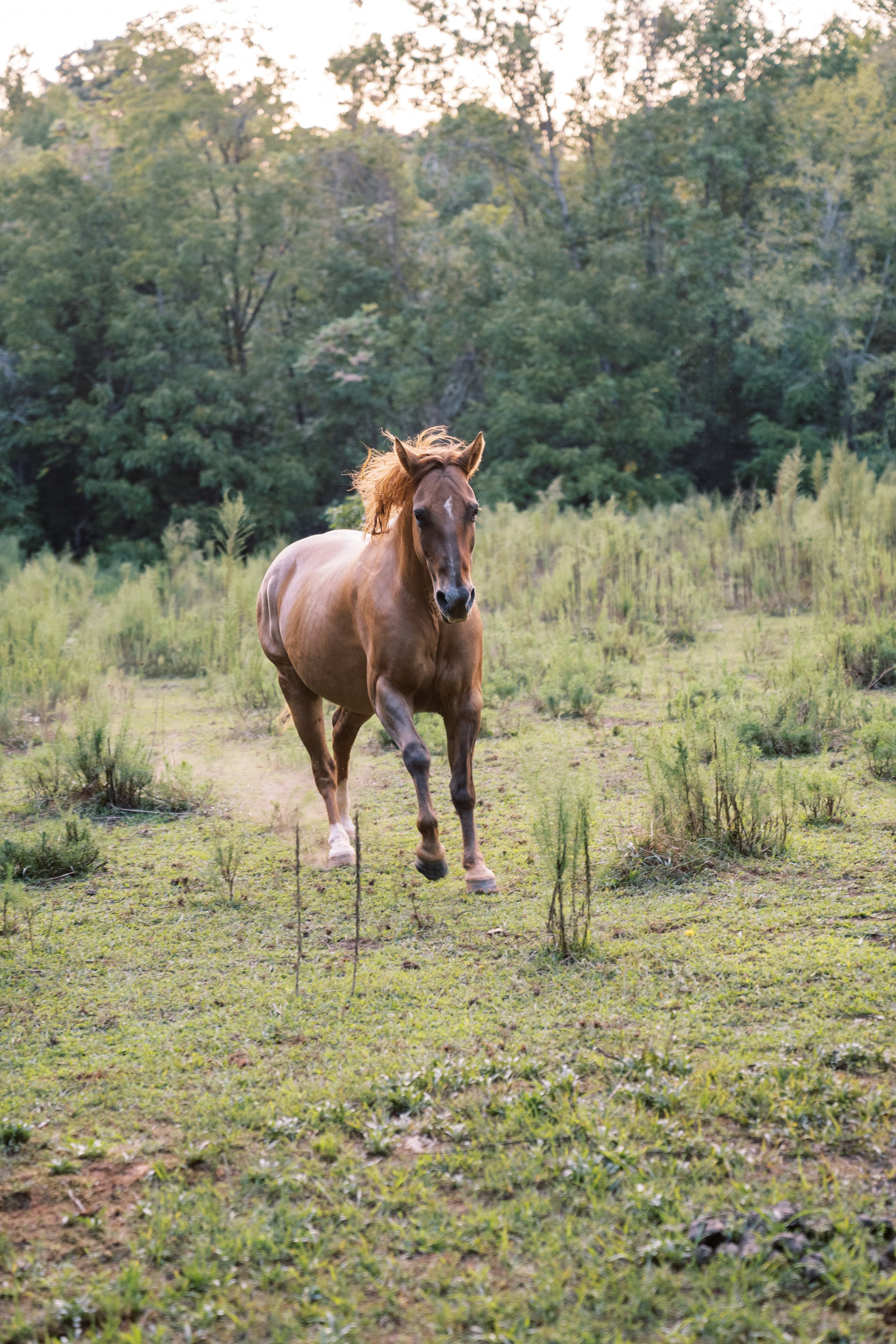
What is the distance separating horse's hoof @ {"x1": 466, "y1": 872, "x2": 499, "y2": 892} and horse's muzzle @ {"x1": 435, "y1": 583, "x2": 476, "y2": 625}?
1188mm

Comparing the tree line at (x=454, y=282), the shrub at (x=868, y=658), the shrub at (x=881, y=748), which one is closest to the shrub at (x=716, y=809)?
the shrub at (x=881, y=748)

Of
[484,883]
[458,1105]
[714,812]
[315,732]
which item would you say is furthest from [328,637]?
[458,1105]

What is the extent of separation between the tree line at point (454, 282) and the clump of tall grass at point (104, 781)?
1470 centimetres

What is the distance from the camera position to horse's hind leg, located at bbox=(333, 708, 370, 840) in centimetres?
576

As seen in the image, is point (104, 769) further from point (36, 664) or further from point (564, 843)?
point (564, 843)

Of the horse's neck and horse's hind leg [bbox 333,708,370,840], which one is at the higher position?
the horse's neck

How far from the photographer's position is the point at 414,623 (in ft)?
14.9

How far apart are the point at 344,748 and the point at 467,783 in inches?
52.4

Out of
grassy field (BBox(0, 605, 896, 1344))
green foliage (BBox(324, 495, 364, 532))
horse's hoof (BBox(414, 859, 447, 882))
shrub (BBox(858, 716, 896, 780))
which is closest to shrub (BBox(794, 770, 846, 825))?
grassy field (BBox(0, 605, 896, 1344))

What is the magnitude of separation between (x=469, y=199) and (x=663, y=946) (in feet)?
91.4

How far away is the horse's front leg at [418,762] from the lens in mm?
4453

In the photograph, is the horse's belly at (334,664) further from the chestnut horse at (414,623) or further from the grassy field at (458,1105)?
the grassy field at (458,1105)

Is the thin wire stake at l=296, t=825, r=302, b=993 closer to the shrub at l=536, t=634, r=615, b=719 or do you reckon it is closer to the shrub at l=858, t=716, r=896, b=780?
the shrub at l=858, t=716, r=896, b=780

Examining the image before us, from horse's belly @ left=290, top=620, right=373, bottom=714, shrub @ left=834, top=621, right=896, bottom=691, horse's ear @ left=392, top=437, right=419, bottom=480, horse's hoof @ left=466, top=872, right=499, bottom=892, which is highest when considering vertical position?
horse's ear @ left=392, top=437, right=419, bottom=480
